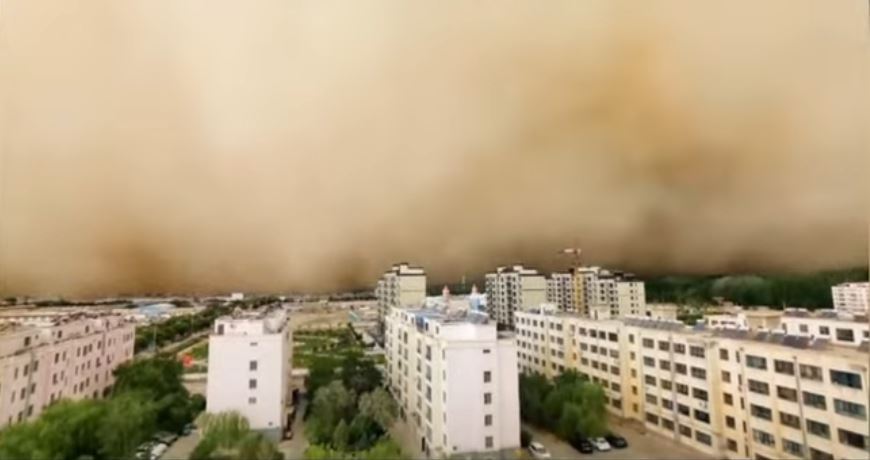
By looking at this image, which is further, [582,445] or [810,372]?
[582,445]

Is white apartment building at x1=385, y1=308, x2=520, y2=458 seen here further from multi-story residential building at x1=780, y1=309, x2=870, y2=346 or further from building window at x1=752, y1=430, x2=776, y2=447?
multi-story residential building at x1=780, y1=309, x2=870, y2=346

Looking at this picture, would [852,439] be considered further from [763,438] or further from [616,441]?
[616,441]

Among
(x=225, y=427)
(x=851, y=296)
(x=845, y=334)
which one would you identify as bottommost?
(x=225, y=427)

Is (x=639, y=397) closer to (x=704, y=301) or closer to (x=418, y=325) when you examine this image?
(x=418, y=325)

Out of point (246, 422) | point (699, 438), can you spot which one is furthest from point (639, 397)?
point (246, 422)

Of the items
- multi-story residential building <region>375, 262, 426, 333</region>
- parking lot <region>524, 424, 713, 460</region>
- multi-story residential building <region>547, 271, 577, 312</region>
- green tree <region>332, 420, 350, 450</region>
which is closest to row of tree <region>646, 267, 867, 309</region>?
multi-story residential building <region>547, 271, 577, 312</region>

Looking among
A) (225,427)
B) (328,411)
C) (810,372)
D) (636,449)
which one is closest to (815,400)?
(810,372)
